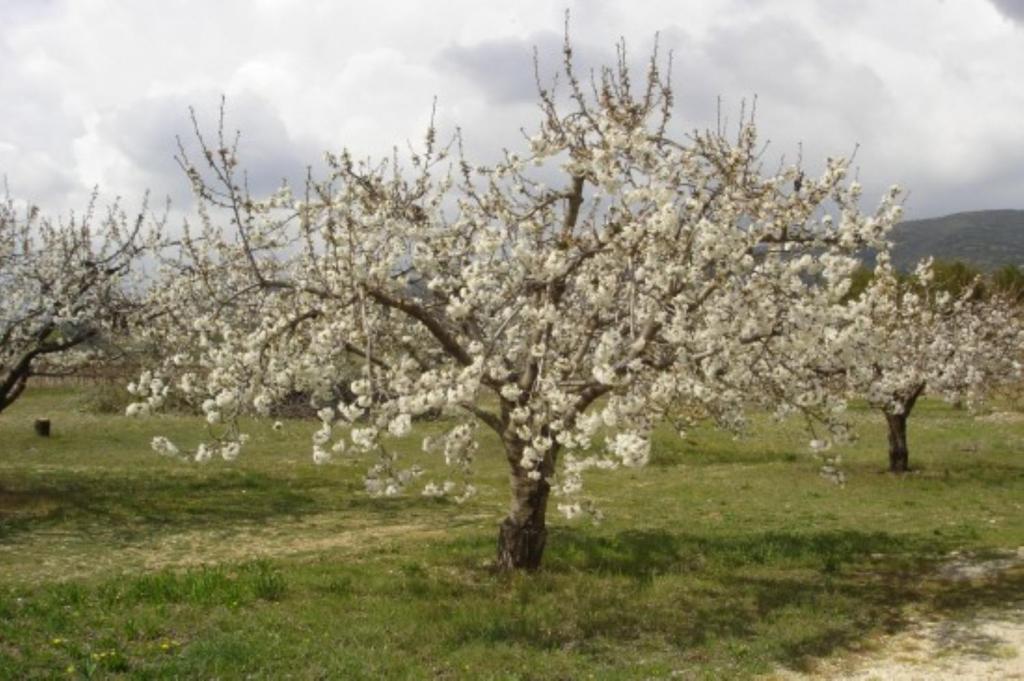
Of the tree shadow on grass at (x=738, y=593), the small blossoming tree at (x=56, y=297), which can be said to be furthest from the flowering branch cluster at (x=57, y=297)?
the tree shadow on grass at (x=738, y=593)

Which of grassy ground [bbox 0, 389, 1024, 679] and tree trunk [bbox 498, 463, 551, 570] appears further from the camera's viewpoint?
tree trunk [bbox 498, 463, 551, 570]

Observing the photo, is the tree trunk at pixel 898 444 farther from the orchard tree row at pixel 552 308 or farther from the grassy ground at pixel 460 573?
the orchard tree row at pixel 552 308

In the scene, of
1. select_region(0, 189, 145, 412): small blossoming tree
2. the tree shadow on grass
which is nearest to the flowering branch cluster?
select_region(0, 189, 145, 412): small blossoming tree

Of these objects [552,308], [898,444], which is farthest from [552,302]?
Result: [898,444]

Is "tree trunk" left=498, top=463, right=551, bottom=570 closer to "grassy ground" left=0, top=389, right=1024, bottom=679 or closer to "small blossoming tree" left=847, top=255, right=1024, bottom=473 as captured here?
"grassy ground" left=0, top=389, right=1024, bottom=679

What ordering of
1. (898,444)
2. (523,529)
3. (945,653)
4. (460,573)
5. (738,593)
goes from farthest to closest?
(898,444) → (460,573) → (523,529) → (738,593) → (945,653)

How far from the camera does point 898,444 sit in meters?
30.2

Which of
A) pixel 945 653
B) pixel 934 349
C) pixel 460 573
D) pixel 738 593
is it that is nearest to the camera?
pixel 945 653

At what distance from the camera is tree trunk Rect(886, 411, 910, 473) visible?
30000 millimetres

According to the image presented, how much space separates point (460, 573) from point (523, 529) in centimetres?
149

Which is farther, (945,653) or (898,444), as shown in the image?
(898,444)

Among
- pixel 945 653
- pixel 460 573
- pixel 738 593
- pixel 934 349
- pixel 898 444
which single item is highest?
pixel 934 349

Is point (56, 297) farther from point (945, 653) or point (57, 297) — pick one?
point (945, 653)

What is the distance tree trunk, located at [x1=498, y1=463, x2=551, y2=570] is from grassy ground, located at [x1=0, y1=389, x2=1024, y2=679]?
1.68ft
